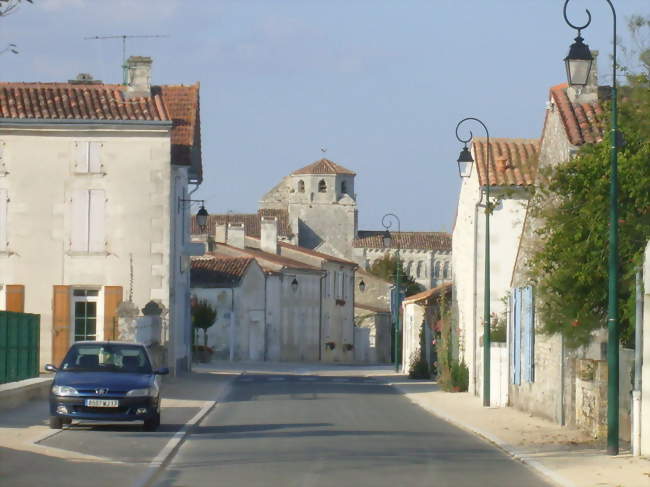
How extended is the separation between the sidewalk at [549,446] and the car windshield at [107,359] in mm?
5512

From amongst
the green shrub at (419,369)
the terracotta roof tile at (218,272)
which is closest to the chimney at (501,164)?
the green shrub at (419,369)

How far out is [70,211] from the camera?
3828 cm

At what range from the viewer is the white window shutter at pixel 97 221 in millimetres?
38219

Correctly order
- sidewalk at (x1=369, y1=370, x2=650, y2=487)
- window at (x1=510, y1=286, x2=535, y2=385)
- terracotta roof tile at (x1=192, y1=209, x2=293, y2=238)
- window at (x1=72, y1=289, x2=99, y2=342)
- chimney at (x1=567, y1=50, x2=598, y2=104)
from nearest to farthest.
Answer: sidewalk at (x1=369, y1=370, x2=650, y2=487) < window at (x1=510, y1=286, x2=535, y2=385) < chimney at (x1=567, y1=50, x2=598, y2=104) < window at (x1=72, y1=289, x2=99, y2=342) < terracotta roof tile at (x1=192, y1=209, x2=293, y2=238)

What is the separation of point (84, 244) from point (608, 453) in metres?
23.5

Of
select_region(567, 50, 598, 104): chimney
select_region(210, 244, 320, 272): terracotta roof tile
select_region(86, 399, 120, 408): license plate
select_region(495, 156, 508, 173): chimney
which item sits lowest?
select_region(86, 399, 120, 408): license plate

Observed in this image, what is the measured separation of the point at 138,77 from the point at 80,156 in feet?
9.58

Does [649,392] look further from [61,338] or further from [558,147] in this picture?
[61,338]

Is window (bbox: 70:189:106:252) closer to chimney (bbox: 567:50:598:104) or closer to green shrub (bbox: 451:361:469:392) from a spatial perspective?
green shrub (bbox: 451:361:469:392)

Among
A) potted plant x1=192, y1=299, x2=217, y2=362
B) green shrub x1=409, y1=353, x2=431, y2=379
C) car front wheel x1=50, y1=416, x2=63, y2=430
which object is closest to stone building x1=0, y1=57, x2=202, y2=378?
green shrub x1=409, y1=353, x2=431, y2=379

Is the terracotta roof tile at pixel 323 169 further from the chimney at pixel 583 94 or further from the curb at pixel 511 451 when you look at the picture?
the curb at pixel 511 451

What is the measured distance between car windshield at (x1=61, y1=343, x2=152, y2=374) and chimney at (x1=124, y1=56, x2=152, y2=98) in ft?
61.5

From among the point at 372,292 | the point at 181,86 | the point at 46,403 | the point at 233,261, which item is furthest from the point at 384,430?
the point at 372,292

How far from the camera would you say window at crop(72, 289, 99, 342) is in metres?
37.9
